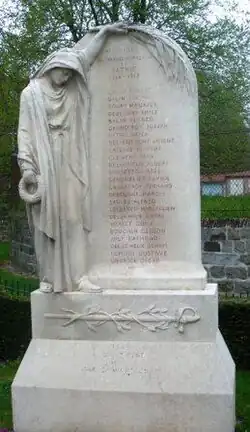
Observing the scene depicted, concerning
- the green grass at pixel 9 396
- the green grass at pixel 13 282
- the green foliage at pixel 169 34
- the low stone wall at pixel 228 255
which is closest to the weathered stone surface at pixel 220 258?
the low stone wall at pixel 228 255

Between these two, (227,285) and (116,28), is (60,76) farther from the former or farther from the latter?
(227,285)

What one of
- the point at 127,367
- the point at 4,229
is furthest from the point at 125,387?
the point at 4,229

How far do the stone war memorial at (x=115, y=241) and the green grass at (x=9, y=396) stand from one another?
0.51 meters

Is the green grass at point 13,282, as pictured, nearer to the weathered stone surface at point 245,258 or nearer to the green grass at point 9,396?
the green grass at point 9,396

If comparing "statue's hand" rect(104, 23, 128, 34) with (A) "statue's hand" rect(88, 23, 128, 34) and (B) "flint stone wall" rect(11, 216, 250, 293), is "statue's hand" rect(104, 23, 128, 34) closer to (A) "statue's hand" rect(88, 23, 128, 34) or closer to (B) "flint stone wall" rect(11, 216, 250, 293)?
(A) "statue's hand" rect(88, 23, 128, 34)

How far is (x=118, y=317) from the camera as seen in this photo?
5328 mm

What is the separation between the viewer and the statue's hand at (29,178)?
17.3ft

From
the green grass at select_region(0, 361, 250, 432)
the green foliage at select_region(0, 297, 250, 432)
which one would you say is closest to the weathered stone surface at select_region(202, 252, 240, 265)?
the green foliage at select_region(0, 297, 250, 432)

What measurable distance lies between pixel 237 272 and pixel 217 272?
0.38m

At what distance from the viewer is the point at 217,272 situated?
12.5 meters

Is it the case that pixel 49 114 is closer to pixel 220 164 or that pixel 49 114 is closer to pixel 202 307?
pixel 202 307

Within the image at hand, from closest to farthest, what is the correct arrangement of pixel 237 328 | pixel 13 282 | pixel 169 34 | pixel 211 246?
pixel 237 328, pixel 13 282, pixel 211 246, pixel 169 34

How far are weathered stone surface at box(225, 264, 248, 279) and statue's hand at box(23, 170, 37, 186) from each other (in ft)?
25.4

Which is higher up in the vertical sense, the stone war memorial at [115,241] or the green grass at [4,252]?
the stone war memorial at [115,241]
